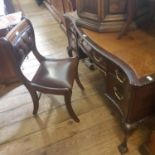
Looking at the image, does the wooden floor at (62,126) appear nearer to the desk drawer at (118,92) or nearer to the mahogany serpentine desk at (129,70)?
the mahogany serpentine desk at (129,70)

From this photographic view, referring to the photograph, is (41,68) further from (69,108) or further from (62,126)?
(62,126)

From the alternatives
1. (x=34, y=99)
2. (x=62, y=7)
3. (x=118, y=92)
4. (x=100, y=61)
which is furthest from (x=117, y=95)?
(x=62, y=7)

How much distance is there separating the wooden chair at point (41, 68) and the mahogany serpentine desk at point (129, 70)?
28 cm

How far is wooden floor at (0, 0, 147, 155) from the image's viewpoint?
1.56m

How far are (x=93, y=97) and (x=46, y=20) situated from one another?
2.25 m

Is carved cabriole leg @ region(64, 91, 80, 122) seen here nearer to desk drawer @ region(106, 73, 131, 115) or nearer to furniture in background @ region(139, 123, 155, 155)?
desk drawer @ region(106, 73, 131, 115)

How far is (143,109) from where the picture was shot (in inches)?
50.4

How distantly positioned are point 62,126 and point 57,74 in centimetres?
47

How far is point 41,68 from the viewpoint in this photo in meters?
1.75

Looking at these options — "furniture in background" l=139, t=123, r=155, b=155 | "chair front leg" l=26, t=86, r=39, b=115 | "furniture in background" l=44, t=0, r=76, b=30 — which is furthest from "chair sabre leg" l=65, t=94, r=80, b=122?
"furniture in background" l=44, t=0, r=76, b=30

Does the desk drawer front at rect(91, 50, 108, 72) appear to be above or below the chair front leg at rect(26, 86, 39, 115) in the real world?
above

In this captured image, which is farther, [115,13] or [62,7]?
[62,7]

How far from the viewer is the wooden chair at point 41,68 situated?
1.36 m

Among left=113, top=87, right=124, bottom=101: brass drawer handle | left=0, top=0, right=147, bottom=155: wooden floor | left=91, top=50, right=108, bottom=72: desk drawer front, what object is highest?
left=91, top=50, right=108, bottom=72: desk drawer front
